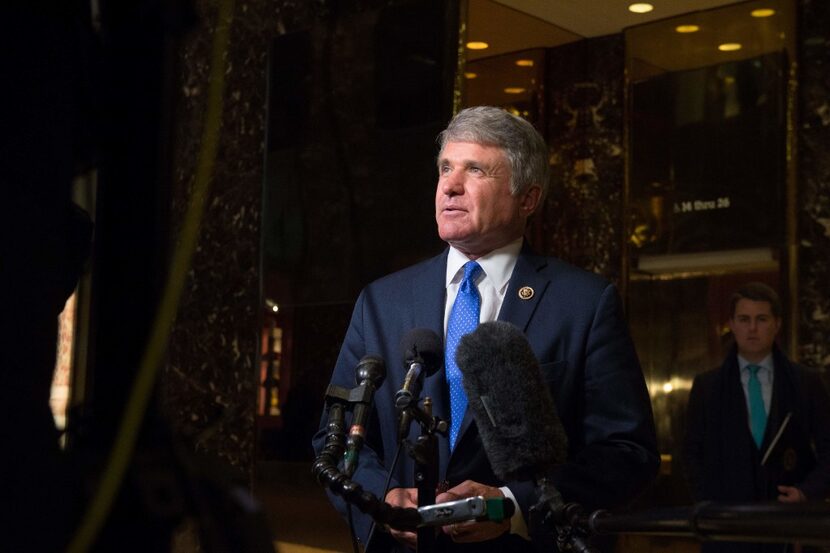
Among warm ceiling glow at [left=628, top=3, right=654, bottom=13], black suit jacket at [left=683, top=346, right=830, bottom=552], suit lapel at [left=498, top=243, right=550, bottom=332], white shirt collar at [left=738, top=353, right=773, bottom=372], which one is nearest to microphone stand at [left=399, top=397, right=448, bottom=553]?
suit lapel at [left=498, top=243, right=550, bottom=332]

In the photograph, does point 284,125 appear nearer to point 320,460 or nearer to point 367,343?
point 367,343

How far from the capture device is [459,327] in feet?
8.37

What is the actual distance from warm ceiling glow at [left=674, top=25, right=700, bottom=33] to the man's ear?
3.99 meters

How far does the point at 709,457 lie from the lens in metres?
4.86

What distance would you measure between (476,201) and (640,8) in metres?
4.15

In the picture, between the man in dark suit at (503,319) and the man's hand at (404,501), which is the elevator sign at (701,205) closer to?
the man in dark suit at (503,319)

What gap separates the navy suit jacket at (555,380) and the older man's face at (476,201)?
0.08m

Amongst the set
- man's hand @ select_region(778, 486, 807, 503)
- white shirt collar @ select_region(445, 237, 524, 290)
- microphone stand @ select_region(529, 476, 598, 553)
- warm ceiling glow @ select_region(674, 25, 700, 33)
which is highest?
warm ceiling glow @ select_region(674, 25, 700, 33)

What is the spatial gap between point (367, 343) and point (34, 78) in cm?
181

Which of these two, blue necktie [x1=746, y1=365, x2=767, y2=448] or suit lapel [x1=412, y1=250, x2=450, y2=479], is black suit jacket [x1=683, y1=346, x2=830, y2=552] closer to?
blue necktie [x1=746, y1=365, x2=767, y2=448]

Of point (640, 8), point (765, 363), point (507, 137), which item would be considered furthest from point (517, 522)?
point (640, 8)

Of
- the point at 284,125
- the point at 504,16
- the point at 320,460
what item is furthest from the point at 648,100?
the point at 320,460

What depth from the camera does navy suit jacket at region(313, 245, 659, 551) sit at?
2363 millimetres

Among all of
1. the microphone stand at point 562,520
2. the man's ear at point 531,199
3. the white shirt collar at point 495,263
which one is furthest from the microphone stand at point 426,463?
the man's ear at point 531,199
